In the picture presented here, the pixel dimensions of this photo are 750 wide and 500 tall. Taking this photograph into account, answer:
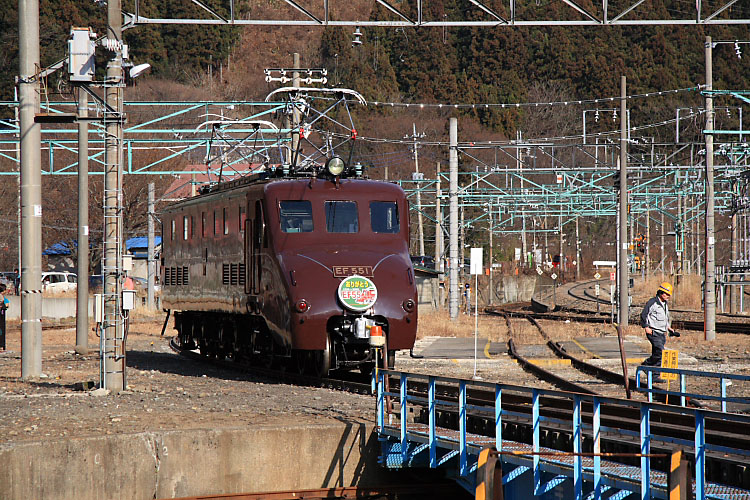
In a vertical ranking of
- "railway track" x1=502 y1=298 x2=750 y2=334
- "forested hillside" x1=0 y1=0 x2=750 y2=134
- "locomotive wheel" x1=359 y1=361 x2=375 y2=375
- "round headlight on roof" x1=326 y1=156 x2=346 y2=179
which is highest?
"forested hillside" x1=0 y1=0 x2=750 y2=134

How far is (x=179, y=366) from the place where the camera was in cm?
2398

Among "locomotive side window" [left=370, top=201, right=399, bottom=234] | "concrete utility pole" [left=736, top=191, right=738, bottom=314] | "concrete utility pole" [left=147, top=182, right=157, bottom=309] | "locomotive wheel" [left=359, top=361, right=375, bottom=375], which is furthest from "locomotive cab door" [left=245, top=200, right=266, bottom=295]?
"concrete utility pole" [left=736, top=191, right=738, bottom=314]

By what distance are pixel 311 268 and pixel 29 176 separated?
5.60 meters

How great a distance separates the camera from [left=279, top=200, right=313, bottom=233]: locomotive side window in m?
18.9

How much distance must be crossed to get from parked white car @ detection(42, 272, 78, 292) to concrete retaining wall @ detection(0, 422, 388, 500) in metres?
44.8

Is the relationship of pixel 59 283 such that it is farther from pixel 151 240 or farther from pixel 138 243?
pixel 138 243

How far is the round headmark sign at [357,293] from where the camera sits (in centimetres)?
1772

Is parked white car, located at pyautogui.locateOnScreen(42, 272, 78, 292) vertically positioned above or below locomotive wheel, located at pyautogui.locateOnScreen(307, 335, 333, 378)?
above

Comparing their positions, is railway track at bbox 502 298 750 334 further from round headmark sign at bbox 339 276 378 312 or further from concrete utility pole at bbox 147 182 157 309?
round headmark sign at bbox 339 276 378 312

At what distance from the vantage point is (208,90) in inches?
3915

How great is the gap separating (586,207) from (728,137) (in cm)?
3405

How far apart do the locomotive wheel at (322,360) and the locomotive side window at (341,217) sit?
2083mm

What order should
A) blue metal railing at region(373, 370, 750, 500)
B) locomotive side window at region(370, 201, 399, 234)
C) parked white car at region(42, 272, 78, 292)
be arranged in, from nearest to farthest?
blue metal railing at region(373, 370, 750, 500)
locomotive side window at region(370, 201, 399, 234)
parked white car at region(42, 272, 78, 292)

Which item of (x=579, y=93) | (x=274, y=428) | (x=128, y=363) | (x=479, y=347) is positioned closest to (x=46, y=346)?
(x=128, y=363)
